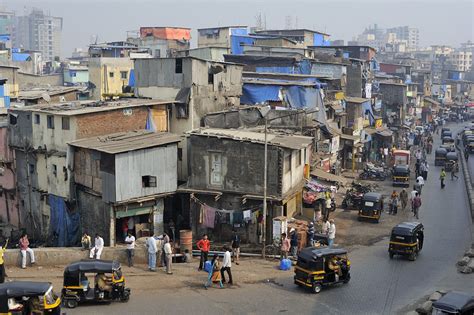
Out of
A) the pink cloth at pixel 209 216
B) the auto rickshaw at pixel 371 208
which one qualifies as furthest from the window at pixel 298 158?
the pink cloth at pixel 209 216

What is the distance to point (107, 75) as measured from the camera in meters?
57.0

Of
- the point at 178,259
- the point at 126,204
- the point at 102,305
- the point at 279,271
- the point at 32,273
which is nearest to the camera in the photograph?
the point at 102,305

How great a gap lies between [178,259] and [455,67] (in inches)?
7030

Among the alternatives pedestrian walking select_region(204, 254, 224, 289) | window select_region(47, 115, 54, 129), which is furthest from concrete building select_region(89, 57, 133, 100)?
pedestrian walking select_region(204, 254, 224, 289)

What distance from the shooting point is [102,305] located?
20609 millimetres

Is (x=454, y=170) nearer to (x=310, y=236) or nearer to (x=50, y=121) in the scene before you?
(x=310, y=236)

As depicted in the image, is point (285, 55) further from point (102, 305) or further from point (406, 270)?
point (102, 305)

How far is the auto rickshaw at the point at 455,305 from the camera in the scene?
18.0 m

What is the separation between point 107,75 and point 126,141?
2735 cm

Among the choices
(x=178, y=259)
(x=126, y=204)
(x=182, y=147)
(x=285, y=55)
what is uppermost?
(x=285, y=55)

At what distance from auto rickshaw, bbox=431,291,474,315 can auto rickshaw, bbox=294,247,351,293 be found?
16.3 ft

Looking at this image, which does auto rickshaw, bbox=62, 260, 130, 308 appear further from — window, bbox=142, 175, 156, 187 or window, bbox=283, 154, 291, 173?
window, bbox=283, 154, 291, 173

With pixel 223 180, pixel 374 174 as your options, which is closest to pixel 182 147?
pixel 223 180

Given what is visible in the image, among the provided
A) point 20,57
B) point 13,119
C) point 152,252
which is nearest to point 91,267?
point 152,252
